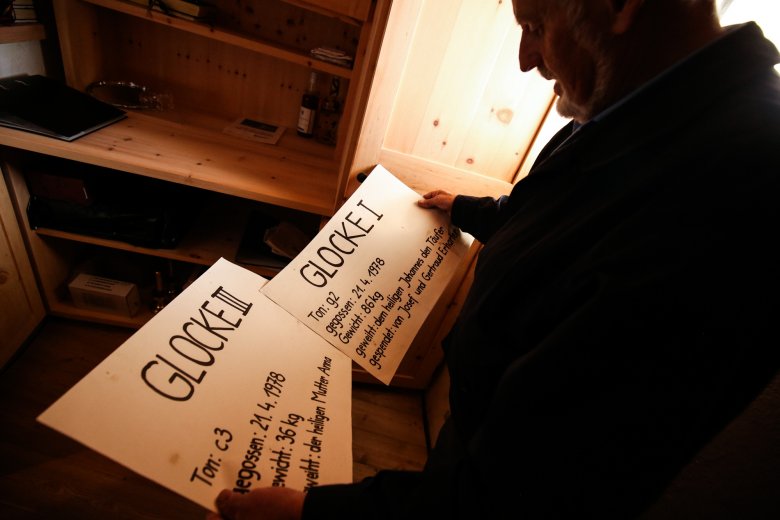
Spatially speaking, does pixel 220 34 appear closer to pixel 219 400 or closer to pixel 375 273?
pixel 375 273

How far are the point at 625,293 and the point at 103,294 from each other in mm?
1761

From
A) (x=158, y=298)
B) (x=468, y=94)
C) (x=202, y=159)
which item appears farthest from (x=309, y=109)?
(x=158, y=298)

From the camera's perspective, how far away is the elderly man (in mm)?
357

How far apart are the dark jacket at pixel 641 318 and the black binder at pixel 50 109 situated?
1.35 meters

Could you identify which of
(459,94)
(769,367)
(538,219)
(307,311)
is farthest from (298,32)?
(769,367)

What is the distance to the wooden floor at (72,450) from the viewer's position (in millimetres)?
1056

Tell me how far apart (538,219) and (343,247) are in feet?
1.47

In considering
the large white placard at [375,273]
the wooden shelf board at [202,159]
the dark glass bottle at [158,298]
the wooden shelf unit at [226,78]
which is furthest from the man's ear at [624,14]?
the dark glass bottle at [158,298]

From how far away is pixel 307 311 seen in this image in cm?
77

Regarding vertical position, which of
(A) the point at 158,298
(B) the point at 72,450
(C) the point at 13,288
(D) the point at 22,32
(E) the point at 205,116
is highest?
(D) the point at 22,32

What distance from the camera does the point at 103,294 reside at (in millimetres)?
1430

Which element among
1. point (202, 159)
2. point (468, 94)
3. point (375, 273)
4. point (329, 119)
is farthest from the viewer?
point (329, 119)

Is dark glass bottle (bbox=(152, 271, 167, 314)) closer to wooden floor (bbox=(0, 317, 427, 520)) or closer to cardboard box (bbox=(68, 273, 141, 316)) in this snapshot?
cardboard box (bbox=(68, 273, 141, 316))

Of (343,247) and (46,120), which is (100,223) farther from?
(343,247)
